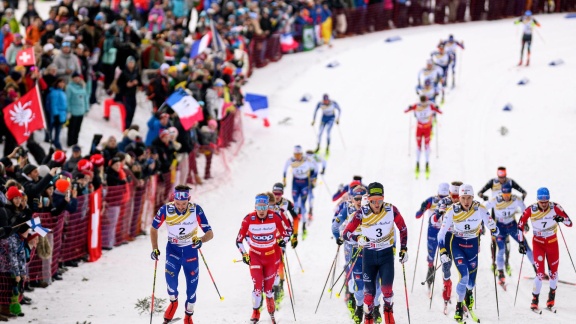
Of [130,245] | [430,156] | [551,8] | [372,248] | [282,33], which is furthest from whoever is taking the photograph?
[551,8]

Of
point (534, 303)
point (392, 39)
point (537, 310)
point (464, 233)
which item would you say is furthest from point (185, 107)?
point (392, 39)

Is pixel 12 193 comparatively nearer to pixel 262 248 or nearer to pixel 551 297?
pixel 262 248

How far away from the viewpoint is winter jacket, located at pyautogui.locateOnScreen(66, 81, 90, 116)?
1991 centimetres

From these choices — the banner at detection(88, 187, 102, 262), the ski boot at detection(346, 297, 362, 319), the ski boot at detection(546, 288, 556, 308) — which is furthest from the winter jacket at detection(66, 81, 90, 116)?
the ski boot at detection(546, 288, 556, 308)

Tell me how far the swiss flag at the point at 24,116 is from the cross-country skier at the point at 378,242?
7.51 m

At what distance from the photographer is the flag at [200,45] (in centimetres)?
2656

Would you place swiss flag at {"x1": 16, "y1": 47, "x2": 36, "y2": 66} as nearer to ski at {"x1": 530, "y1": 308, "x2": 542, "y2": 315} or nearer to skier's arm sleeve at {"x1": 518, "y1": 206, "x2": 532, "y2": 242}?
skier's arm sleeve at {"x1": 518, "y1": 206, "x2": 532, "y2": 242}

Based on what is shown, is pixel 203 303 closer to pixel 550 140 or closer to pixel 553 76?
pixel 550 140

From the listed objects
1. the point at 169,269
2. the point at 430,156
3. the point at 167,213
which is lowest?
the point at 430,156

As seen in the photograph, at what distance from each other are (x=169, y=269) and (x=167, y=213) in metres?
0.85

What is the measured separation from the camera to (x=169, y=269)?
13547 mm

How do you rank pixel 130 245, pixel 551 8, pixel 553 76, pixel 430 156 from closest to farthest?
1. pixel 130 245
2. pixel 430 156
3. pixel 553 76
4. pixel 551 8

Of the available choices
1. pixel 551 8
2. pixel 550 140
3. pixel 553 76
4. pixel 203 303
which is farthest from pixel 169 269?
pixel 551 8

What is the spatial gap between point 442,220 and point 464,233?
74 cm
